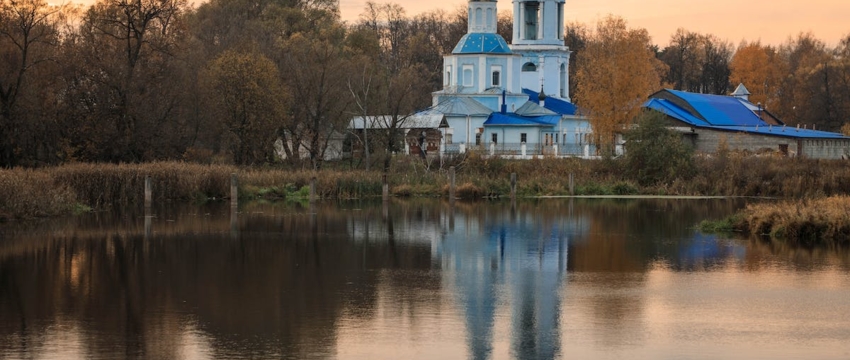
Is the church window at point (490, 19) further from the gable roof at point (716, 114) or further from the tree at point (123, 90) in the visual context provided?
the tree at point (123, 90)

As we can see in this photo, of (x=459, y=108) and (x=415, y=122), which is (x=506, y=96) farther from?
(x=415, y=122)

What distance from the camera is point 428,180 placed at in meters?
54.0

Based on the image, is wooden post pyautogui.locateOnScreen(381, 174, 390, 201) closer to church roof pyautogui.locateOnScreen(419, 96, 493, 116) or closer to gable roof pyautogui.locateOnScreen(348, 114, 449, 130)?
gable roof pyautogui.locateOnScreen(348, 114, 449, 130)

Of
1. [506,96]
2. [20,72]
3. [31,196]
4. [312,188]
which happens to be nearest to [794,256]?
[31,196]

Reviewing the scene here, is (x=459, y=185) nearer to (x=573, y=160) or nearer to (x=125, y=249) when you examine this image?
(x=573, y=160)

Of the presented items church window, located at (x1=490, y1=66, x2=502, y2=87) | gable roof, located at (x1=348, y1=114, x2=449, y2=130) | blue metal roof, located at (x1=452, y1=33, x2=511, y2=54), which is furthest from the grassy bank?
church window, located at (x1=490, y1=66, x2=502, y2=87)

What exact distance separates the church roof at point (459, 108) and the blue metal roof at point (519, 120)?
590 mm

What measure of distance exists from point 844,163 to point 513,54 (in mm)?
25612

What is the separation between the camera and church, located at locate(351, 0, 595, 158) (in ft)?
236

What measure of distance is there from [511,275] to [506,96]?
180 ft

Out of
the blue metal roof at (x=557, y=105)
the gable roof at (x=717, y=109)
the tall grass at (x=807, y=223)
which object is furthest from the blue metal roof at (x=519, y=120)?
the tall grass at (x=807, y=223)

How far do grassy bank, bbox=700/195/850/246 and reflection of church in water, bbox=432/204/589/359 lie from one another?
14.9 feet

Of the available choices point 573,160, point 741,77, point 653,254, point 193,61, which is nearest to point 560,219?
point 653,254

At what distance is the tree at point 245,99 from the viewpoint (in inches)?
2285
